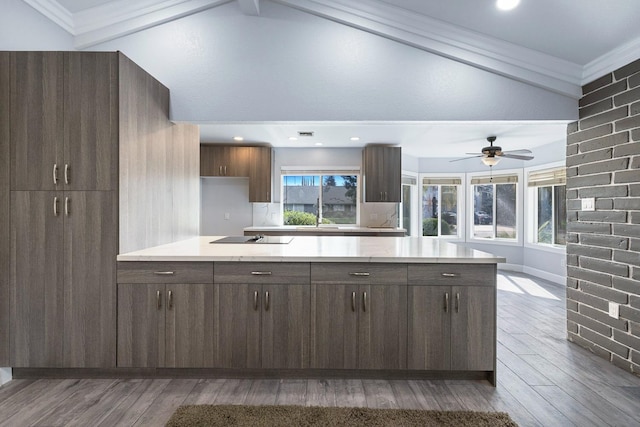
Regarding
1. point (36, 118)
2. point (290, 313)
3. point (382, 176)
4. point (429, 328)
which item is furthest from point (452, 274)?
point (382, 176)

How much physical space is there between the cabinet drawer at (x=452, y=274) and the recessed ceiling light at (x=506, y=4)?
1.84 m

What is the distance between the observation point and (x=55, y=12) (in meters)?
2.85

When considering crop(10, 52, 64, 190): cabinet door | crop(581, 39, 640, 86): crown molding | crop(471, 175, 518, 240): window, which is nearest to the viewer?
crop(10, 52, 64, 190): cabinet door

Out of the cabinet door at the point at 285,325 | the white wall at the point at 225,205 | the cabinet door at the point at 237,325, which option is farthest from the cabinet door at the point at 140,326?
the white wall at the point at 225,205

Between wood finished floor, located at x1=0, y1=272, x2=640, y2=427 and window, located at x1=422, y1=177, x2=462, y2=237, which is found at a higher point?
window, located at x1=422, y1=177, x2=462, y2=237

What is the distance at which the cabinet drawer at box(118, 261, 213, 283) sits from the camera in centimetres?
247

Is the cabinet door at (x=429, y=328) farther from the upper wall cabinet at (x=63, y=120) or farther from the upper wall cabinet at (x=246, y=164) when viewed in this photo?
the upper wall cabinet at (x=246, y=164)

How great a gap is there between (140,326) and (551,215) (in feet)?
21.4

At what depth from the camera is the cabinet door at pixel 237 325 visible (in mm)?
2477

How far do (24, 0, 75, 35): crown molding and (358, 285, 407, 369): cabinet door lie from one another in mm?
3139

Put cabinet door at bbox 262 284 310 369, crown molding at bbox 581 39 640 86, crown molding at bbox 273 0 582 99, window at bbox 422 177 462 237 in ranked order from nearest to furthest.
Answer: cabinet door at bbox 262 284 310 369, crown molding at bbox 581 39 640 86, crown molding at bbox 273 0 582 99, window at bbox 422 177 462 237

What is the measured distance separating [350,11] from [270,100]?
1.00 m

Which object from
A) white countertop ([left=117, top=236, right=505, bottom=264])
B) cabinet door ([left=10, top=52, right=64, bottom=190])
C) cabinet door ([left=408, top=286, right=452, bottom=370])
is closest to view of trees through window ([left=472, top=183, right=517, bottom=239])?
white countertop ([left=117, top=236, right=505, bottom=264])

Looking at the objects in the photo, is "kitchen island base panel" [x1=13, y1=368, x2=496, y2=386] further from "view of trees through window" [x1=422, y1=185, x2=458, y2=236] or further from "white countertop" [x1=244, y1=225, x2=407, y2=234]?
"view of trees through window" [x1=422, y1=185, x2=458, y2=236]
